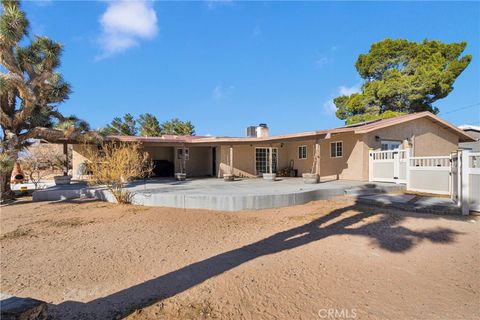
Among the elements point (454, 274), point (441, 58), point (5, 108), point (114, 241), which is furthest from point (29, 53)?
point (441, 58)

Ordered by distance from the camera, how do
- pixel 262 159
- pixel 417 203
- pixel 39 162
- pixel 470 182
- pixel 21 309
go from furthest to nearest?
pixel 39 162 → pixel 262 159 → pixel 417 203 → pixel 470 182 → pixel 21 309

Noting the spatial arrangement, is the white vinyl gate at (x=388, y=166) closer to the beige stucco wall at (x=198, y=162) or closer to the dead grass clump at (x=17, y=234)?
the beige stucco wall at (x=198, y=162)

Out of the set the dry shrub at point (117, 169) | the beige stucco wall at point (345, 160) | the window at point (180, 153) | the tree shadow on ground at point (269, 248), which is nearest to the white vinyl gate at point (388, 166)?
the beige stucco wall at point (345, 160)

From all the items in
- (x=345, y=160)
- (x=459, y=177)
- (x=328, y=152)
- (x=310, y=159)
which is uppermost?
(x=328, y=152)

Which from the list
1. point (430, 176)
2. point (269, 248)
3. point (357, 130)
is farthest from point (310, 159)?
point (269, 248)

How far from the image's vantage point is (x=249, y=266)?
435 cm

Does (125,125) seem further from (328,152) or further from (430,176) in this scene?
(430,176)

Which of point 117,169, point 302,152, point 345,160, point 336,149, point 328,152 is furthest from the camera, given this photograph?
point 302,152

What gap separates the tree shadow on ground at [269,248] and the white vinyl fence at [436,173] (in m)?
1.39

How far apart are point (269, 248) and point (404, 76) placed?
22.8 meters

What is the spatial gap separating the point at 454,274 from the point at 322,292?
2.28 m

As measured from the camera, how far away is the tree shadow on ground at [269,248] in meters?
3.20

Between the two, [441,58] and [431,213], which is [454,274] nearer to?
[431,213]

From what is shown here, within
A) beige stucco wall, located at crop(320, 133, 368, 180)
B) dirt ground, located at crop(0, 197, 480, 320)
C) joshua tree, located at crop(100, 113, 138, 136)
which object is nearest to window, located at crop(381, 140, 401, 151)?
beige stucco wall, located at crop(320, 133, 368, 180)
